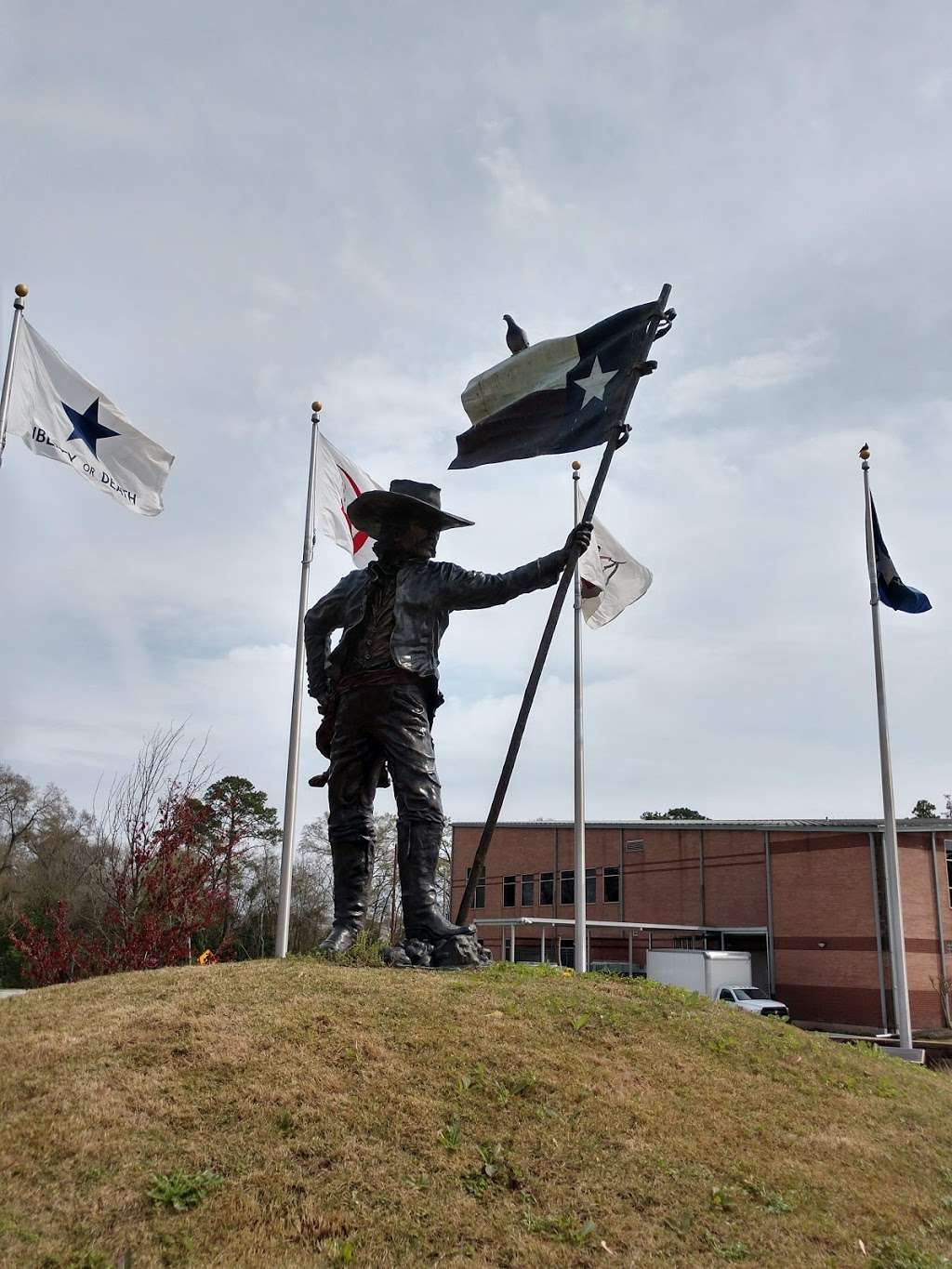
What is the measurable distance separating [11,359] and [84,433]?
3.41 feet

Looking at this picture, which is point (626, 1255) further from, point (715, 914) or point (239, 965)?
point (715, 914)

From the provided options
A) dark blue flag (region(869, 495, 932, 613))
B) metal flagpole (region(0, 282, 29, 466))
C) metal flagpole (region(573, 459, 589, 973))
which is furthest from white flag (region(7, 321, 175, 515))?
dark blue flag (region(869, 495, 932, 613))

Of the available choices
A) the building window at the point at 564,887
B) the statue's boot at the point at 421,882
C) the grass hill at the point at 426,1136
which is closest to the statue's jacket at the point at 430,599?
the statue's boot at the point at 421,882

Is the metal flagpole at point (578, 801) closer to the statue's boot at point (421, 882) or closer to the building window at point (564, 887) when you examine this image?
the statue's boot at point (421, 882)

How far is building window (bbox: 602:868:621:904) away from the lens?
3722cm

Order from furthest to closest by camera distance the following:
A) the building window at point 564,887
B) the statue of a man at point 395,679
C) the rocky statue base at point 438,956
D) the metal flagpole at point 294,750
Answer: the building window at point 564,887, the metal flagpole at point 294,750, the statue of a man at point 395,679, the rocky statue base at point 438,956

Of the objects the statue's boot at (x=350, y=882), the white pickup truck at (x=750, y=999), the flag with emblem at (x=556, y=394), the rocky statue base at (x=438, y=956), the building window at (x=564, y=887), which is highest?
the flag with emblem at (x=556, y=394)

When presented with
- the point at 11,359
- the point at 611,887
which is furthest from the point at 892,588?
the point at 611,887

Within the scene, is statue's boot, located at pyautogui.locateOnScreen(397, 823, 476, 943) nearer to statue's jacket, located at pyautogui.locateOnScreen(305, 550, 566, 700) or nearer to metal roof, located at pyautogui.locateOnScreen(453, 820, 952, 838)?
statue's jacket, located at pyautogui.locateOnScreen(305, 550, 566, 700)

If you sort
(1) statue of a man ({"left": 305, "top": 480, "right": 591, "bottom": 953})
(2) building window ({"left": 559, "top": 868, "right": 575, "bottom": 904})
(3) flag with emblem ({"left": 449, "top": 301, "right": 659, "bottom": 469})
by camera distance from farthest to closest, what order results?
1. (2) building window ({"left": 559, "top": 868, "right": 575, "bottom": 904})
2. (3) flag with emblem ({"left": 449, "top": 301, "right": 659, "bottom": 469})
3. (1) statue of a man ({"left": 305, "top": 480, "right": 591, "bottom": 953})

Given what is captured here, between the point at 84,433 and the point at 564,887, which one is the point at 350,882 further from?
the point at 564,887

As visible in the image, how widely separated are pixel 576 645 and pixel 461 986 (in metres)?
A: 10.4

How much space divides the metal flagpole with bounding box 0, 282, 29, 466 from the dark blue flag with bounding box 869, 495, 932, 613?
13675mm

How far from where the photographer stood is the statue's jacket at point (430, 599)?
8.14m
